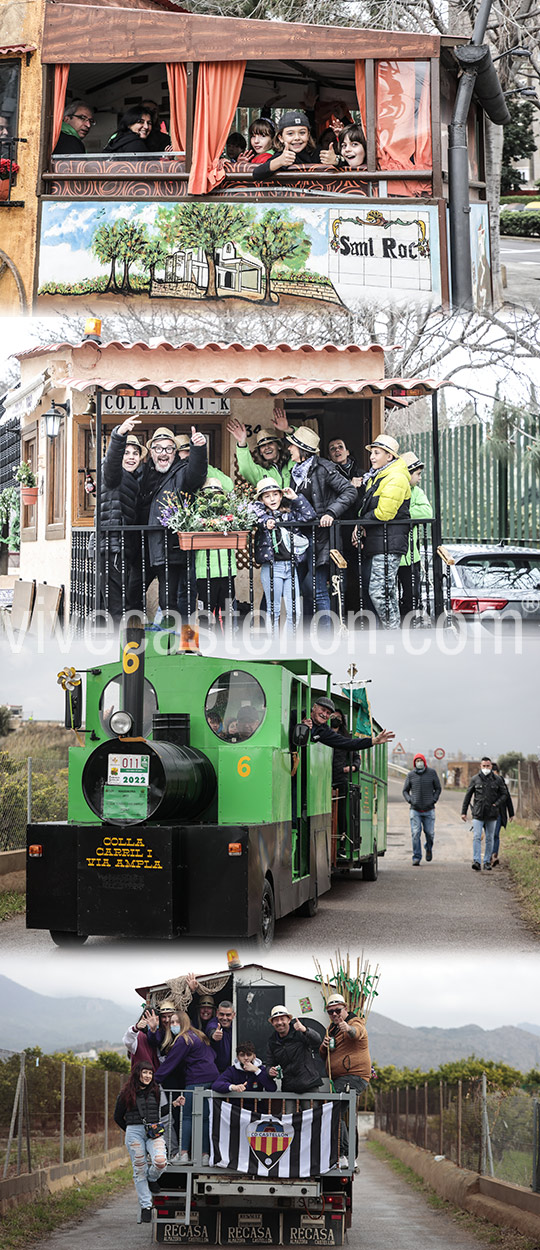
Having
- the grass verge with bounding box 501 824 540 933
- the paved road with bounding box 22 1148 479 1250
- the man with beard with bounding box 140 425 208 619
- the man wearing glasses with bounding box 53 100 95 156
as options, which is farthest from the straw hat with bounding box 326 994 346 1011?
the man wearing glasses with bounding box 53 100 95 156

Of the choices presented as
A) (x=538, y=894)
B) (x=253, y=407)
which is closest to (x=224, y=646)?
(x=253, y=407)

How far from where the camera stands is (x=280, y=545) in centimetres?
1516

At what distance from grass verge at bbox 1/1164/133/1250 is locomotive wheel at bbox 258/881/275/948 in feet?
12.1

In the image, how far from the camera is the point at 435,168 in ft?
59.1

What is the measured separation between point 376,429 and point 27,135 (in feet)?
22.8

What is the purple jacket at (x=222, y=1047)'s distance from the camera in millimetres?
10516

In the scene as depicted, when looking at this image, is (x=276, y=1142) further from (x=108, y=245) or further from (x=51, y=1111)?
(x=108, y=245)

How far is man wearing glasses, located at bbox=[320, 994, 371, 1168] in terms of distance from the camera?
411 inches

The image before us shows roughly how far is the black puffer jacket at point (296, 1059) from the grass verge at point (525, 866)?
172 inches

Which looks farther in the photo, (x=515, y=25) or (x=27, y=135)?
(x=515, y=25)

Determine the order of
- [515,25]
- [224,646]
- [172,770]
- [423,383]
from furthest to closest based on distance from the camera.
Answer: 1. [515,25]
2. [423,383]
3. [224,646]
4. [172,770]

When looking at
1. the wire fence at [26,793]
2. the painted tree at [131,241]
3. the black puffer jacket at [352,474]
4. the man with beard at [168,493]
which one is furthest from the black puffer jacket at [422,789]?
the painted tree at [131,241]

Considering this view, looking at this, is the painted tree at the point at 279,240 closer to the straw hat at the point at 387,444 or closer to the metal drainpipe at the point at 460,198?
the metal drainpipe at the point at 460,198

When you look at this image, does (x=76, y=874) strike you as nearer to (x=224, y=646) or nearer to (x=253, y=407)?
(x=224, y=646)
